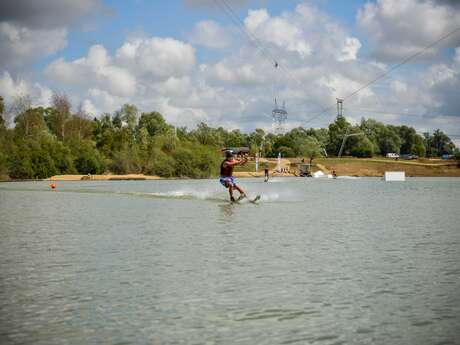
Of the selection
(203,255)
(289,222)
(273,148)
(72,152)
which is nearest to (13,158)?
(72,152)

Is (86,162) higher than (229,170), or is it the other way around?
(86,162)

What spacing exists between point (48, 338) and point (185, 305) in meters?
2.34

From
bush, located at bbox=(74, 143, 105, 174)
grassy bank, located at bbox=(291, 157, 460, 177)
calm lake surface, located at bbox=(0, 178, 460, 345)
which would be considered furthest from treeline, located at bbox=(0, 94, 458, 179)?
calm lake surface, located at bbox=(0, 178, 460, 345)

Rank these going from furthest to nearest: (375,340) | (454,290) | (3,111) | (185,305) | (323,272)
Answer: (3,111)
(323,272)
(454,290)
(185,305)
(375,340)

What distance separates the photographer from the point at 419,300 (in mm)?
9508

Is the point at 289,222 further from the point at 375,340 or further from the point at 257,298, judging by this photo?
the point at 375,340

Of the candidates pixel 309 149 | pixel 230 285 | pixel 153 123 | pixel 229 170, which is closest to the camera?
pixel 230 285

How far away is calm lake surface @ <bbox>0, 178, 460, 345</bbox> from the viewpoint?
7891 mm

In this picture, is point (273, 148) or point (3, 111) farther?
point (273, 148)

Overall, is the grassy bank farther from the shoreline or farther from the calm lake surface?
the calm lake surface

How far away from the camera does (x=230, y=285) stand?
423 inches

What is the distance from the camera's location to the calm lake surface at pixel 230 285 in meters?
7.89

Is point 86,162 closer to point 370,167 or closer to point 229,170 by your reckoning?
point 370,167

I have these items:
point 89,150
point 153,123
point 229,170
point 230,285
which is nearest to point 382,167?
point 153,123
